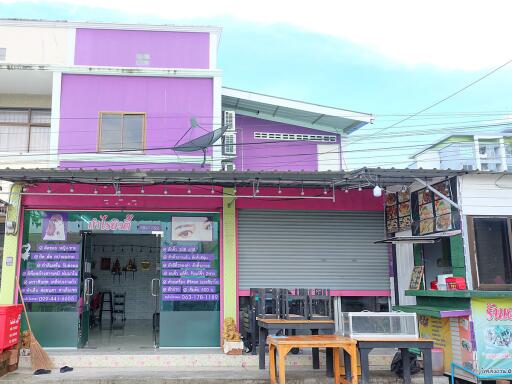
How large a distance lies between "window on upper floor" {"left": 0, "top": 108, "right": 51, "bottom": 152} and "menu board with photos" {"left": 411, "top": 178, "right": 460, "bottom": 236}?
844 centimetres

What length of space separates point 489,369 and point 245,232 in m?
5.13

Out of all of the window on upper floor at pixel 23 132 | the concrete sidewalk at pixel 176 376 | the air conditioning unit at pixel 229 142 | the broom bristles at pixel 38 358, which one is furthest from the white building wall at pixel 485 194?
the window on upper floor at pixel 23 132

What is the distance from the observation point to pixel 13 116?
12.4 meters

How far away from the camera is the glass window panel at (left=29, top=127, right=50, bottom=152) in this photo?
12234 mm

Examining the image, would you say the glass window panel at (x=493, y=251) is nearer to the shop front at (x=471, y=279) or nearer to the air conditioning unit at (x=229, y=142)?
the shop front at (x=471, y=279)

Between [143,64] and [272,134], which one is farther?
[272,134]

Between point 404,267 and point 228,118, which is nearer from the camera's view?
point 404,267

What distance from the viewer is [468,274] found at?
854 cm

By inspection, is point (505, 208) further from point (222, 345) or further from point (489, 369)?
point (222, 345)

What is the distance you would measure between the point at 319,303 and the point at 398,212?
2560 mm

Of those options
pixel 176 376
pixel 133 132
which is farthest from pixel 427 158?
pixel 176 376

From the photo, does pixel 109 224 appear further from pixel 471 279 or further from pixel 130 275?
pixel 130 275

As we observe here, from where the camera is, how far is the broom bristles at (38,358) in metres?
8.80

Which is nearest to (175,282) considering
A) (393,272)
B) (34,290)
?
(34,290)
